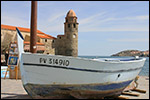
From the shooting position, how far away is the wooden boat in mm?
6180

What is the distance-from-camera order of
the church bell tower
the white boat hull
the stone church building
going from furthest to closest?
the church bell tower < the stone church building < the white boat hull

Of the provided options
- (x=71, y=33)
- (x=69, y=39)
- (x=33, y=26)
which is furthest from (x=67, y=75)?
(x=69, y=39)

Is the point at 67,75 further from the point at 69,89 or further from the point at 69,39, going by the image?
the point at 69,39

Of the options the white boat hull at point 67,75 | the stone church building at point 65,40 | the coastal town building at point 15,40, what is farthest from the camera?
the stone church building at point 65,40

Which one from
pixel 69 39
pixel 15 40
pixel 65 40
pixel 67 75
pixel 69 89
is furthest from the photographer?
pixel 65 40

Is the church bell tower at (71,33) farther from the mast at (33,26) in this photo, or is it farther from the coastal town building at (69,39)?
the mast at (33,26)

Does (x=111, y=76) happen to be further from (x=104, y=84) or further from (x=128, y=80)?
(x=128, y=80)

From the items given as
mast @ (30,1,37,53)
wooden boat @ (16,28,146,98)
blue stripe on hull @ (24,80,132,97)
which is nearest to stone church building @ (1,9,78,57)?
mast @ (30,1,37,53)

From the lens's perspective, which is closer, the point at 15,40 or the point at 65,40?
the point at 15,40

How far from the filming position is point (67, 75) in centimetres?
623

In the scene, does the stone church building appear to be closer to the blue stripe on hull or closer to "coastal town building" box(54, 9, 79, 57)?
"coastal town building" box(54, 9, 79, 57)

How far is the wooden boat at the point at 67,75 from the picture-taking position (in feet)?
20.3

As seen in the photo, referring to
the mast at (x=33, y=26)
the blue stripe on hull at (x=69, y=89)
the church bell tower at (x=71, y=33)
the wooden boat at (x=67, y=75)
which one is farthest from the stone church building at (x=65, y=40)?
the wooden boat at (x=67, y=75)

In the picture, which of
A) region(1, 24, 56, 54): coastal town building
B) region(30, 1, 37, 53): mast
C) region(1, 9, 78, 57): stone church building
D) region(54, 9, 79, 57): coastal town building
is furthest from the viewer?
region(54, 9, 79, 57): coastal town building
